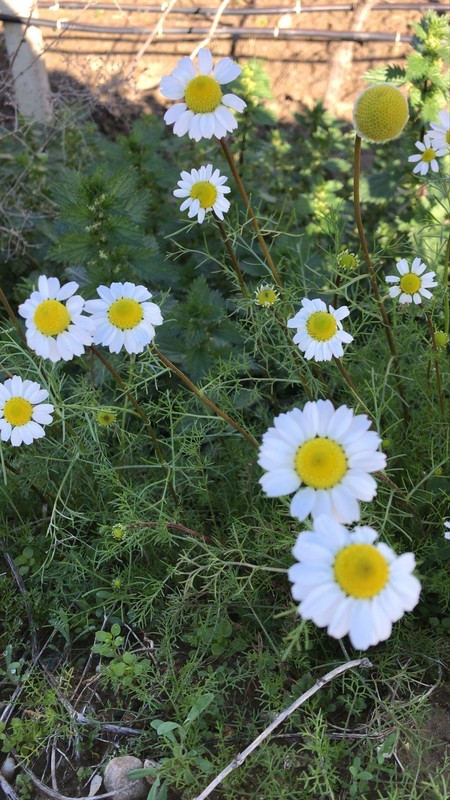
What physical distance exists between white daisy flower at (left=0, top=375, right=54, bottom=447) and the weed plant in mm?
100

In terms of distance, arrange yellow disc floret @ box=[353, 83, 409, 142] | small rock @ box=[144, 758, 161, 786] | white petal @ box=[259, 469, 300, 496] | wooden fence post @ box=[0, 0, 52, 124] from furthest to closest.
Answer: wooden fence post @ box=[0, 0, 52, 124] → small rock @ box=[144, 758, 161, 786] → yellow disc floret @ box=[353, 83, 409, 142] → white petal @ box=[259, 469, 300, 496]

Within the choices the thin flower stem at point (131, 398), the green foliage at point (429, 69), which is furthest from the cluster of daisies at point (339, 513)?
the green foliage at point (429, 69)

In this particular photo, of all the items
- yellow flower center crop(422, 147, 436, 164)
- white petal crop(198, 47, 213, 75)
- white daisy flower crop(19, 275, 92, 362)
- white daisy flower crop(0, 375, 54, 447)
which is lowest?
white daisy flower crop(0, 375, 54, 447)

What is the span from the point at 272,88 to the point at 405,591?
13.0 ft

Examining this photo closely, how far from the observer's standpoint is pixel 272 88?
4363mm

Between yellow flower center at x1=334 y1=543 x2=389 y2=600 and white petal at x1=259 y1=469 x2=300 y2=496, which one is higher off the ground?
white petal at x1=259 y1=469 x2=300 y2=496

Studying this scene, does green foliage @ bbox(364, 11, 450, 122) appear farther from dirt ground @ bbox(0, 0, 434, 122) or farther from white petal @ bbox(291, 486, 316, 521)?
white petal @ bbox(291, 486, 316, 521)

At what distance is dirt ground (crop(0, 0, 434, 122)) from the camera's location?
424 centimetres

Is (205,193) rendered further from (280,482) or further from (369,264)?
(280,482)

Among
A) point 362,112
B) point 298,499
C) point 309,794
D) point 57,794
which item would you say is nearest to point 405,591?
point 298,499

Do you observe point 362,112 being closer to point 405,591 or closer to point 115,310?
point 115,310

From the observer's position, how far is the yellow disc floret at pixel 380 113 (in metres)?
1.40

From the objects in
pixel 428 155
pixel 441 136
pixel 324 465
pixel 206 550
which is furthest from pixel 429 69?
pixel 324 465

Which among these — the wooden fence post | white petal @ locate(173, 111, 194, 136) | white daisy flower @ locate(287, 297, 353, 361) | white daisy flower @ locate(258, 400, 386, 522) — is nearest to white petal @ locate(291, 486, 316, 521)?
white daisy flower @ locate(258, 400, 386, 522)
